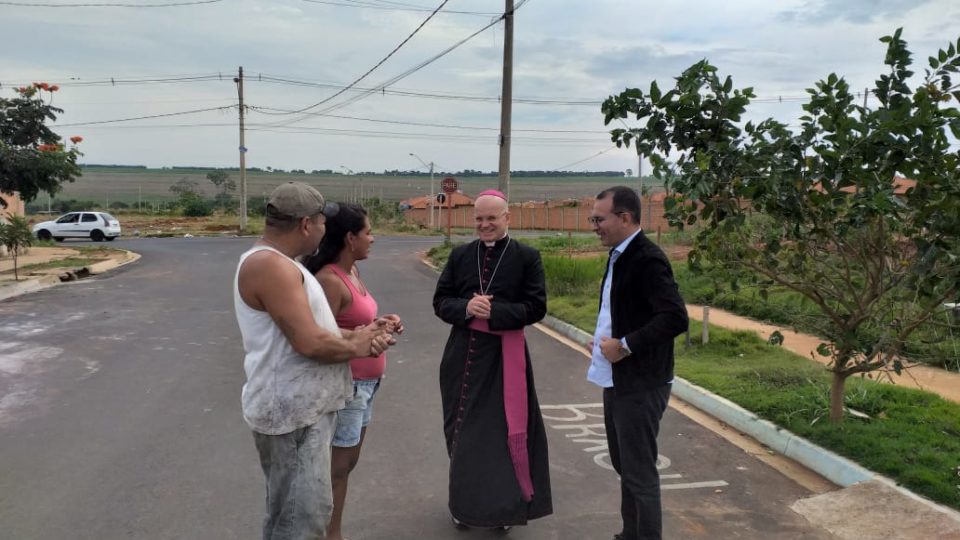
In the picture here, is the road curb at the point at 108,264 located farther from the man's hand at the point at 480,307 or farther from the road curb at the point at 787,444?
the man's hand at the point at 480,307

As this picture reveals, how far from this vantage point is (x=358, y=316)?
3.21m

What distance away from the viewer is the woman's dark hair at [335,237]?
3.22 meters

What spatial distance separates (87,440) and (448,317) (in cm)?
327

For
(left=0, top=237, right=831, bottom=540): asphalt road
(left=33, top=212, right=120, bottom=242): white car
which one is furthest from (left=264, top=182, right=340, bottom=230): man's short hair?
(left=33, top=212, right=120, bottom=242): white car

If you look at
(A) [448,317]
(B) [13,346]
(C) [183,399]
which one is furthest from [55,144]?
(A) [448,317]

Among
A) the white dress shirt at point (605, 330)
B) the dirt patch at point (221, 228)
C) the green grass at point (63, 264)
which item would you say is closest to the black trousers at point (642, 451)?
the white dress shirt at point (605, 330)

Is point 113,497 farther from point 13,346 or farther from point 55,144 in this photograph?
point 55,144

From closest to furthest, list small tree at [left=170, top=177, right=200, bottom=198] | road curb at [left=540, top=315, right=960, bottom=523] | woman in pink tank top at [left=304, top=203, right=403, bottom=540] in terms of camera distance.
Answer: woman in pink tank top at [left=304, top=203, right=403, bottom=540] < road curb at [left=540, top=315, right=960, bottom=523] < small tree at [left=170, top=177, right=200, bottom=198]

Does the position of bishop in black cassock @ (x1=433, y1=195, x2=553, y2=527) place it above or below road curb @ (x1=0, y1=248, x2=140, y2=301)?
above

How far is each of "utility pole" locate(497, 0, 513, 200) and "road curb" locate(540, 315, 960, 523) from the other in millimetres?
9032

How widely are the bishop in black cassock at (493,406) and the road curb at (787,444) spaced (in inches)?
84.5

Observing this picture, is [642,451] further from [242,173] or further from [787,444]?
[242,173]

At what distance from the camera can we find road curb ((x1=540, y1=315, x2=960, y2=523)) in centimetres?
437

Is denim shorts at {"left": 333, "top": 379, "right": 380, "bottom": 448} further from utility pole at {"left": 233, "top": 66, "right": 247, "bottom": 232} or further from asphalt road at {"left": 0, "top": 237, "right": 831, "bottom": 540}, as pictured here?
utility pole at {"left": 233, "top": 66, "right": 247, "bottom": 232}
